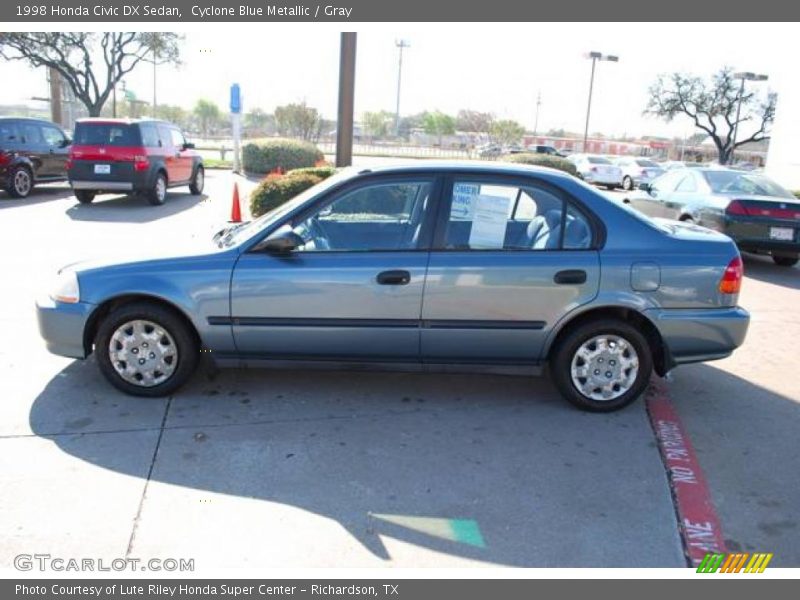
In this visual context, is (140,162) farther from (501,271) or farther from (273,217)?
(501,271)

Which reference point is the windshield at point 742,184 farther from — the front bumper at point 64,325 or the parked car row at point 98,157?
the parked car row at point 98,157

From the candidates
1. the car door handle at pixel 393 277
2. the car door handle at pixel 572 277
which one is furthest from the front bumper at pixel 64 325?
the car door handle at pixel 572 277

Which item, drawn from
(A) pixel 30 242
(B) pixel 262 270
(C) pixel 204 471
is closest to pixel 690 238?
(B) pixel 262 270

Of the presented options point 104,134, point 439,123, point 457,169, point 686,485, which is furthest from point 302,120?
point 439,123

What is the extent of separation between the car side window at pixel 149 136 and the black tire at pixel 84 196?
1697 millimetres

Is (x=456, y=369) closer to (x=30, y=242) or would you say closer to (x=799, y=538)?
(x=799, y=538)

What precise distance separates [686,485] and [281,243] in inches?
107

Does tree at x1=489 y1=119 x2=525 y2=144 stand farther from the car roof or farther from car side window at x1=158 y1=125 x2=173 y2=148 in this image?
the car roof

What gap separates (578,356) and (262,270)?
213cm

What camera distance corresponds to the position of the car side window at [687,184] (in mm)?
10719

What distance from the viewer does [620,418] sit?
444 cm

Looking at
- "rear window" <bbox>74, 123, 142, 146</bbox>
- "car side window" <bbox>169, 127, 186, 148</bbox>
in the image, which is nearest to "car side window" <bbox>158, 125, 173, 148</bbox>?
"car side window" <bbox>169, 127, 186, 148</bbox>

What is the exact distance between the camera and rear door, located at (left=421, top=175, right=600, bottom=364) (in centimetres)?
424

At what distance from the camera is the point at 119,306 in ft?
14.4
